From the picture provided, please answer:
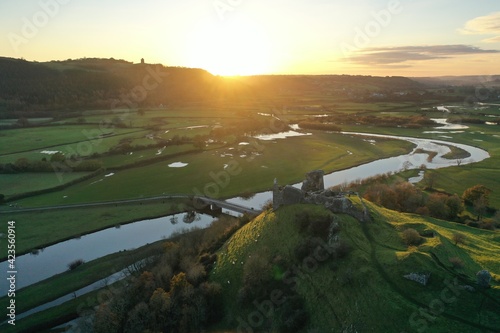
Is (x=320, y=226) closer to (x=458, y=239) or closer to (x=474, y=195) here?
(x=458, y=239)

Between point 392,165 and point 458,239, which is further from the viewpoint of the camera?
point 392,165

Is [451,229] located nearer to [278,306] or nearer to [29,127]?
[278,306]

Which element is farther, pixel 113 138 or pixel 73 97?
pixel 73 97

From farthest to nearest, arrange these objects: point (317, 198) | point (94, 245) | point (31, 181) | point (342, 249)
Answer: point (31, 181)
point (94, 245)
point (317, 198)
point (342, 249)

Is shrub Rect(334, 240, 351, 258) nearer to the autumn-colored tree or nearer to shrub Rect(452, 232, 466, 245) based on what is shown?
shrub Rect(452, 232, 466, 245)

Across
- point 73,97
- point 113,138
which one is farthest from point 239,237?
point 73,97

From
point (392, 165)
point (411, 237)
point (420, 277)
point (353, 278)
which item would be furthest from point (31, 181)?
point (392, 165)
